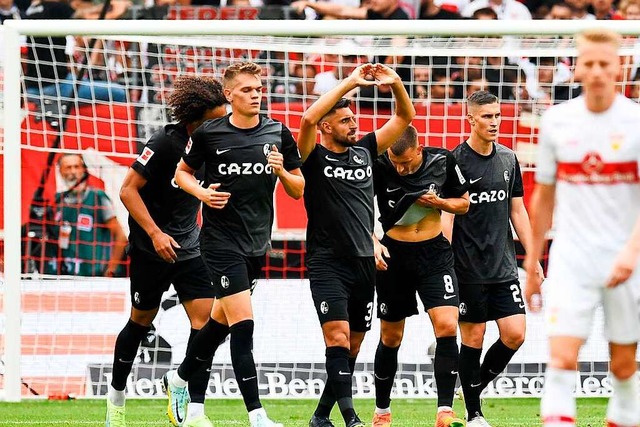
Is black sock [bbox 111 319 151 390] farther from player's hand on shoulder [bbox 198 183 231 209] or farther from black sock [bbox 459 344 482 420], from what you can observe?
black sock [bbox 459 344 482 420]

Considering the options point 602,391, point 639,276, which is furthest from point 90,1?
point 639,276

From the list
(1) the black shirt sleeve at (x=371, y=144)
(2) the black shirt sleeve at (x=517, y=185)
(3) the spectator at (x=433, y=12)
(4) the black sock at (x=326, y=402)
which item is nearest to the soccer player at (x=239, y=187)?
(1) the black shirt sleeve at (x=371, y=144)

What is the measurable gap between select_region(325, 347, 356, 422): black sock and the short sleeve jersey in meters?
1.50

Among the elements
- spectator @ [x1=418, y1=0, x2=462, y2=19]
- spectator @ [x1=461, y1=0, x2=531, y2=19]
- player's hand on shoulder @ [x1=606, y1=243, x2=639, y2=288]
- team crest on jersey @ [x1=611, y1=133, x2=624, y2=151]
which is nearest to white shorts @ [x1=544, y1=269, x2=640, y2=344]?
player's hand on shoulder @ [x1=606, y1=243, x2=639, y2=288]

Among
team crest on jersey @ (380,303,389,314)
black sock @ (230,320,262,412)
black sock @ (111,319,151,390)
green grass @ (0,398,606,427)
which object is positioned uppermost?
black sock @ (230,320,262,412)

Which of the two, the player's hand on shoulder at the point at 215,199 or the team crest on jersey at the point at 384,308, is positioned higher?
the player's hand on shoulder at the point at 215,199

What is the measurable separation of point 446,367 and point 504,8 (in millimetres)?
8193

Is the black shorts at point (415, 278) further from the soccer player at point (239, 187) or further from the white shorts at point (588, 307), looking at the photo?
the white shorts at point (588, 307)

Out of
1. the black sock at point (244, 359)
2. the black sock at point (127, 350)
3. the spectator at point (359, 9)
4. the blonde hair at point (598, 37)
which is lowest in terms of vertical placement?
the black sock at point (127, 350)

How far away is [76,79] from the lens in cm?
1252

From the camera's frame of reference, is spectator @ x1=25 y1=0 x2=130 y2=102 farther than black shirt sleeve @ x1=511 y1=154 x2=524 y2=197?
Yes

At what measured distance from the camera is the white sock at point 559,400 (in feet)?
19.5

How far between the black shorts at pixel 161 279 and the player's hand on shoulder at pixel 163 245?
231 millimetres

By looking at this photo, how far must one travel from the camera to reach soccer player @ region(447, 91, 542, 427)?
941 centimetres
